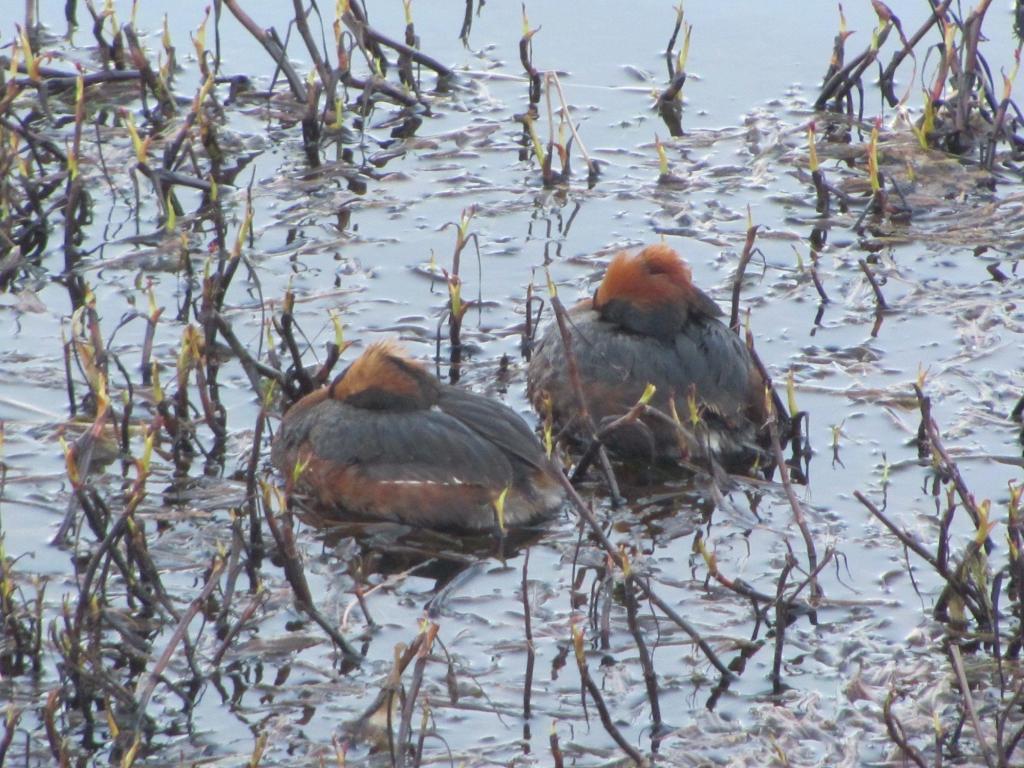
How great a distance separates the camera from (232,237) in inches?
365

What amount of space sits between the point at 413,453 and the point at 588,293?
7.19ft

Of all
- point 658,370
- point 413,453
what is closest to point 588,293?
point 658,370

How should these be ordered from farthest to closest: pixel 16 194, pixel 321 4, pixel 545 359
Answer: pixel 321 4, pixel 16 194, pixel 545 359

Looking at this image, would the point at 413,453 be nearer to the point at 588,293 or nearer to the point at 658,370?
the point at 658,370

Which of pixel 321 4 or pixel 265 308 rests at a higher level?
pixel 321 4

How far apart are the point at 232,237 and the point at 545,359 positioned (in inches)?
90.5

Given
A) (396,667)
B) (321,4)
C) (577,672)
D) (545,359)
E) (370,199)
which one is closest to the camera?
(396,667)

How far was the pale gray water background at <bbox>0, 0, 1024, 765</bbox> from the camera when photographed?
562cm

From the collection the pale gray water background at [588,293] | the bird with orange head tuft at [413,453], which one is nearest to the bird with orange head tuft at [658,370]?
the pale gray water background at [588,293]

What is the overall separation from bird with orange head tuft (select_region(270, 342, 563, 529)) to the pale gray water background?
9.1 inches

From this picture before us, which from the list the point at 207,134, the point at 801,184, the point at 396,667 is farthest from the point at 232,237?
the point at 396,667

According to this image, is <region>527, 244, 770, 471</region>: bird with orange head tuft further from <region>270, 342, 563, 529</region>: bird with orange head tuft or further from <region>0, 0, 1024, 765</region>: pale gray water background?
<region>270, 342, 563, 529</region>: bird with orange head tuft

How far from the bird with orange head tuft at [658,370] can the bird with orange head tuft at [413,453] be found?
0.51 metres

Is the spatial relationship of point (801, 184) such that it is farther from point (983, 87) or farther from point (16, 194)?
point (16, 194)
